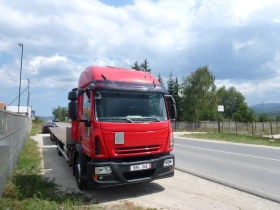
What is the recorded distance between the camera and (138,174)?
19.3ft

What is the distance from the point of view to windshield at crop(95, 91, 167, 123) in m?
5.75

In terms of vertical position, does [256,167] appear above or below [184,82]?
below

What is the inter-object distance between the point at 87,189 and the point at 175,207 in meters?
2.30

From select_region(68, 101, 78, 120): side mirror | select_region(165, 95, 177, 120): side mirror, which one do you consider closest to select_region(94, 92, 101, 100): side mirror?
select_region(68, 101, 78, 120): side mirror

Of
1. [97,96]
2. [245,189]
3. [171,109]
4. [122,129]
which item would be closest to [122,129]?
[122,129]

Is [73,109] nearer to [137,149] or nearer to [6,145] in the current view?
[137,149]

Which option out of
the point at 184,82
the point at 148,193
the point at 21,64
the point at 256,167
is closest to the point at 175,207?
the point at 148,193

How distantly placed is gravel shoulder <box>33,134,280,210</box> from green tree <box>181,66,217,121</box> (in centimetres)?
4757

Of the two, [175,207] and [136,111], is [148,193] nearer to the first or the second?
[175,207]

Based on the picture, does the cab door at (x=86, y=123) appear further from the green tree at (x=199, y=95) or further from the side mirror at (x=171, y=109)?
the green tree at (x=199, y=95)

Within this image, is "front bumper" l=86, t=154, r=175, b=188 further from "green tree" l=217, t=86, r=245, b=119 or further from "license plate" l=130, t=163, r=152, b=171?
"green tree" l=217, t=86, r=245, b=119

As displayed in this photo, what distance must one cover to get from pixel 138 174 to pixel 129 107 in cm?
149

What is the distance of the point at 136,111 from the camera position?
238 inches

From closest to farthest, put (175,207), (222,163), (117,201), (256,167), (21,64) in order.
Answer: (175,207) < (117,201) < (256,167) < (222,163) < (21,64)
